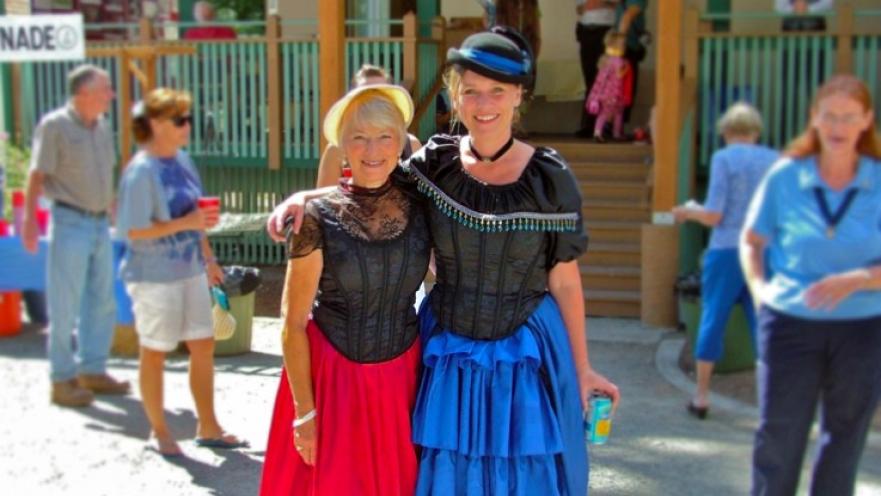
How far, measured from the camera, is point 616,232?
25.8 feet

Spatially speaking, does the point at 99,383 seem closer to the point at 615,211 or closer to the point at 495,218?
the point at 495,218

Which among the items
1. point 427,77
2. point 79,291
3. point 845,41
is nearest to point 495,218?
point 427,77

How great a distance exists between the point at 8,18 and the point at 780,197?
4.17m

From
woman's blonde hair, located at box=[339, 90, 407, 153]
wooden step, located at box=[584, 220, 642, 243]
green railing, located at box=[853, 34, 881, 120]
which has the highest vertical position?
green railing, located at box=[853, 34, 881, 120]

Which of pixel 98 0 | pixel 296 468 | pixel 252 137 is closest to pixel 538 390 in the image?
pixel 296 468

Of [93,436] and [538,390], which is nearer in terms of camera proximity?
[538,390]

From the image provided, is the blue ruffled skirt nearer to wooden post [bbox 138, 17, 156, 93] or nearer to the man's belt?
the man's belt

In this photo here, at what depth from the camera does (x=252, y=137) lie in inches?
229

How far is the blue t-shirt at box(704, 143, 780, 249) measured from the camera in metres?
5.00

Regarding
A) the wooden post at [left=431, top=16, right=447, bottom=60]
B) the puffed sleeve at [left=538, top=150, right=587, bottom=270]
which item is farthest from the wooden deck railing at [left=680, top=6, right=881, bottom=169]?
the puffed sleeve at [left=538, top=150, right=587, bottom=270]

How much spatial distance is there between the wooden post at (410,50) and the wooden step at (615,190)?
2.81 m

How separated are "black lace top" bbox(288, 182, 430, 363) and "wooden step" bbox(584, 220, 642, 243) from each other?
5227mm

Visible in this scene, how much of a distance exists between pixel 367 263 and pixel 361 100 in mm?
396

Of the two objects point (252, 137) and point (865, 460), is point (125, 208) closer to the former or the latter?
point (252, 137)
